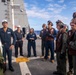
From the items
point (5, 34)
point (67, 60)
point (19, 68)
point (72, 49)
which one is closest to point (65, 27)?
point (67, 60)

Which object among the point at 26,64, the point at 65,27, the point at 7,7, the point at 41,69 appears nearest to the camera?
the point at 65,27

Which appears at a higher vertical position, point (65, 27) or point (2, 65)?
point (65, 27)

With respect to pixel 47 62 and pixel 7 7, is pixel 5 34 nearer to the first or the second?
pixel 47 62

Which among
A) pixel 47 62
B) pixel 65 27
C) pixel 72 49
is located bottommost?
pixel 47 62

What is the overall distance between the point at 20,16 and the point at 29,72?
29.1 meters

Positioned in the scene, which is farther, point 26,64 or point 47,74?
point 26,64

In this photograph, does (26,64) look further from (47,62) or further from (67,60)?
(67,60)

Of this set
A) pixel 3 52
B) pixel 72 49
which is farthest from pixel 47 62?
pixel 72 49

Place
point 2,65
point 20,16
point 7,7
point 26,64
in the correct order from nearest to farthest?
point 2,65
point 26,64
point 7,7
point 20,16

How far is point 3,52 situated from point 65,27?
246 cm

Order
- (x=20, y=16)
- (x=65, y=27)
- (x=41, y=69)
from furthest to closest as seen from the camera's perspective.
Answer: (x=20, y=16)
(x=41, y=69)
(x=65, y=27)

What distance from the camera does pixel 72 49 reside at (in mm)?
5320

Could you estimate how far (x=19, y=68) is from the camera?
28.9 feet

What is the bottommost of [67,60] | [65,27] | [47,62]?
[47,62]
